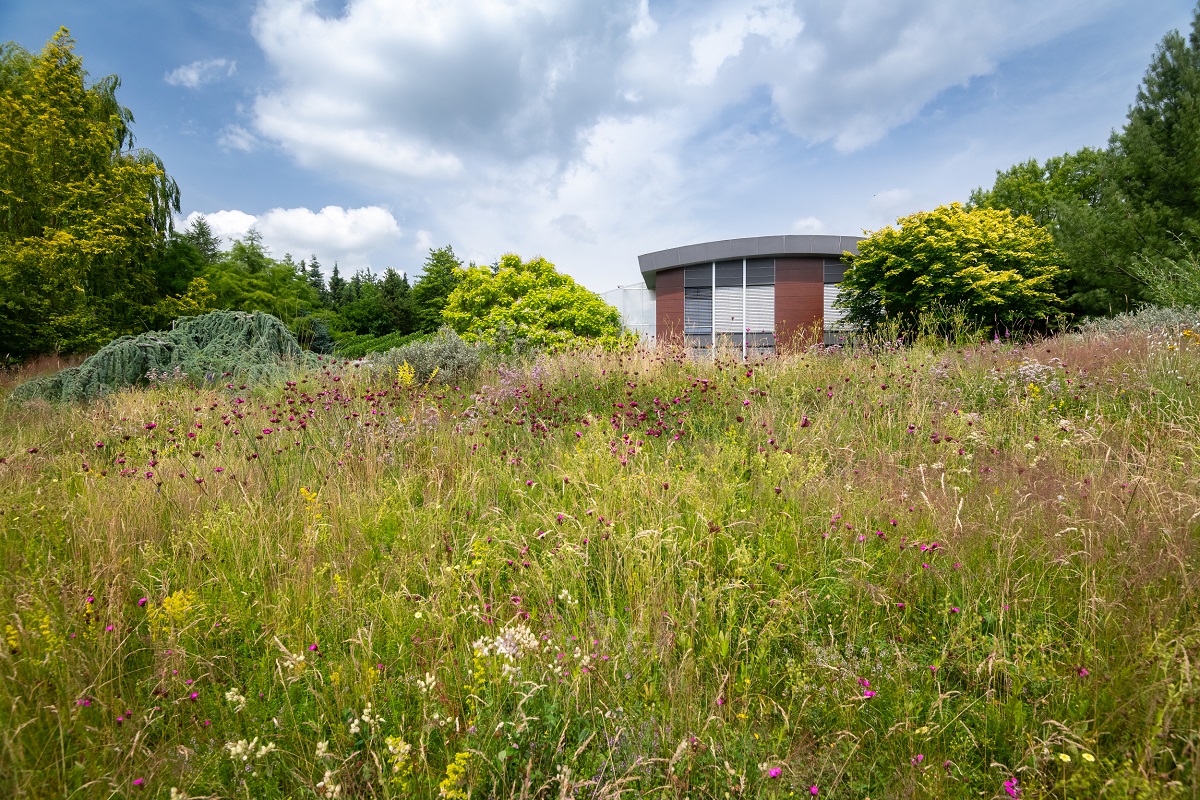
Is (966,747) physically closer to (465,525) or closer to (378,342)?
(465,525)

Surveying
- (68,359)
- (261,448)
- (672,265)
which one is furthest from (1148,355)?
(68,359)

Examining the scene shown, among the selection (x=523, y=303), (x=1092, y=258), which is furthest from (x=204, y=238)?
(x=1092, y=258)

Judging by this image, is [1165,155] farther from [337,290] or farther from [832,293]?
[337,290]

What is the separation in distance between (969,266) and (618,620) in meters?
21.7

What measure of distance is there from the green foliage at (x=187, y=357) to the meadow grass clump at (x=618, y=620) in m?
4.95

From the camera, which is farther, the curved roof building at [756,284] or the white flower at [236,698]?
the curved roof building at [756,284]

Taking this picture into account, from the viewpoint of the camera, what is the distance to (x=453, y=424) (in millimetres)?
5387

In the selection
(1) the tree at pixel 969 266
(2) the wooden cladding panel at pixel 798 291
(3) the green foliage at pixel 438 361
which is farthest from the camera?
(2) the wooden cladding panel at pixel 798 291

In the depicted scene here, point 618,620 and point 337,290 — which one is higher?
point 337,290

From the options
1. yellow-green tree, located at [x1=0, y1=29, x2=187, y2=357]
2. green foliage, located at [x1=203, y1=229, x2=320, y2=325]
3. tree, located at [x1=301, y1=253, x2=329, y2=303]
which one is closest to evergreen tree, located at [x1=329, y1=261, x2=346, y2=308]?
tree, located at [x1=301, y1=253, x2=329, y2=303]

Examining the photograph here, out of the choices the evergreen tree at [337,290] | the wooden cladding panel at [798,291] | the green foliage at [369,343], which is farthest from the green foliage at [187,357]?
the evergreen tree at [337,290]

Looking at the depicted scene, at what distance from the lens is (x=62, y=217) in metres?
14.4

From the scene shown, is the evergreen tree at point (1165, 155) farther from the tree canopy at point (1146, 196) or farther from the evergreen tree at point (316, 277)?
the evergreen tree at point (316, 277)

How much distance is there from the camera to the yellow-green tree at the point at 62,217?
14.0 m
